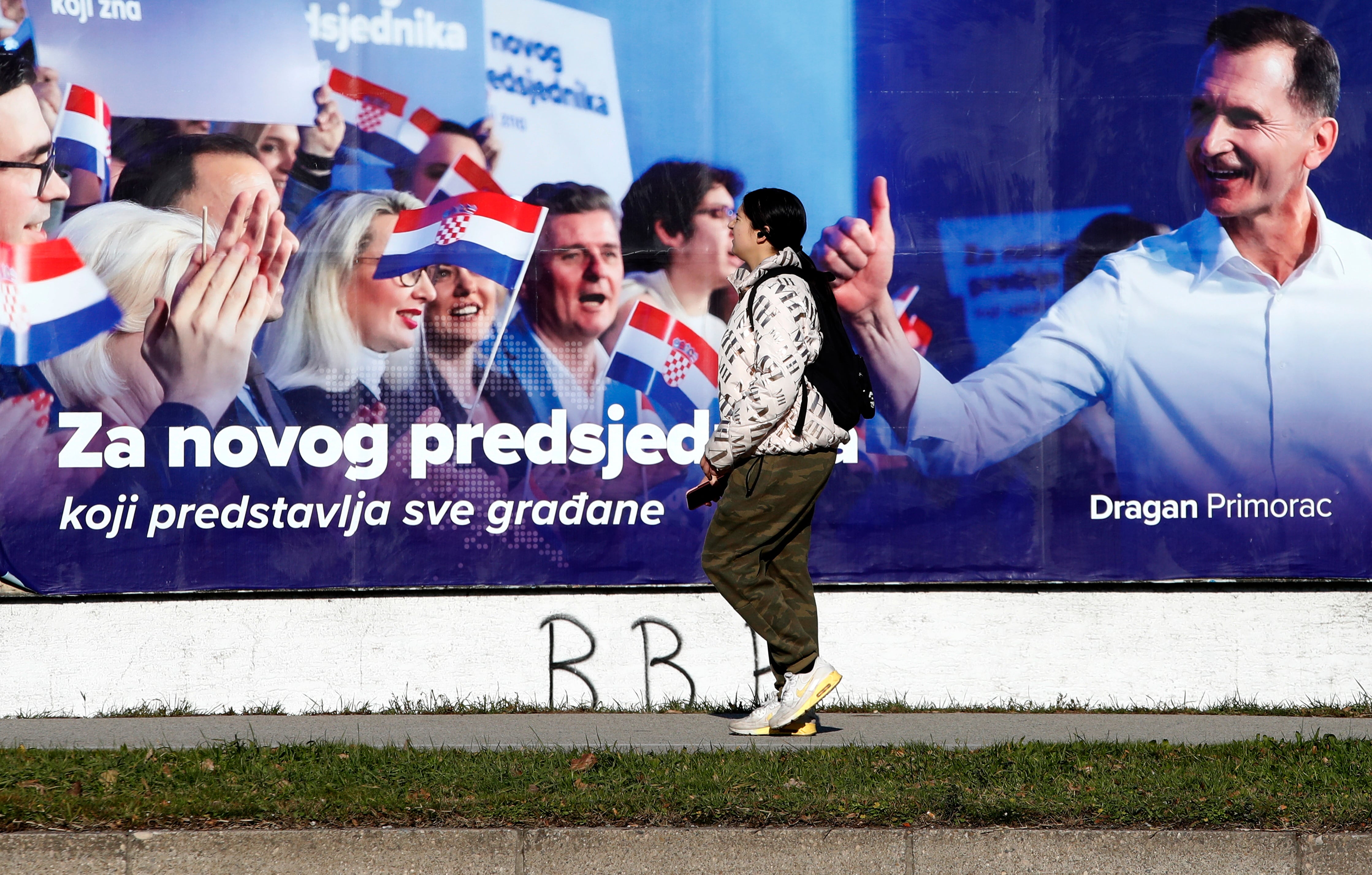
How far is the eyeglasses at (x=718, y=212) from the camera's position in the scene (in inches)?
246

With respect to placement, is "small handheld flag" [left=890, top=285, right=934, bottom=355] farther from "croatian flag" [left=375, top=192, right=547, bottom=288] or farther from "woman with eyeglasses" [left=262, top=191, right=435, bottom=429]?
"woman with eyeglasses" [left=262, top=191, right=435, bottom=429]

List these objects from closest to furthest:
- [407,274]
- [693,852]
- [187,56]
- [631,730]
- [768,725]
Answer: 1. [693,852]
2. [768,725]
3. [631,730]
4. [187,56]
5. [407,274]

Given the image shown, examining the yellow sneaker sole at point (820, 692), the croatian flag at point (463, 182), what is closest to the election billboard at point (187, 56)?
the croatian flag at point (463, 182)

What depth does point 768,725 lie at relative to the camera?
16.1 feet

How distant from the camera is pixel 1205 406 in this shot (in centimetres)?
633

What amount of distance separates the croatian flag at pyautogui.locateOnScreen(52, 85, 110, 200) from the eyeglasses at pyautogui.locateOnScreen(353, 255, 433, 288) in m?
1.18

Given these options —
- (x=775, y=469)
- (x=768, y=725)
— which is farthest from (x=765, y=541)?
(x=768, y=725)

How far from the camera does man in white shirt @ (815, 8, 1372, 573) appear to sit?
20.7 feet

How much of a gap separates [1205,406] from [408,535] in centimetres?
371

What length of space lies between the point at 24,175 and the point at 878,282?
12.5 ft

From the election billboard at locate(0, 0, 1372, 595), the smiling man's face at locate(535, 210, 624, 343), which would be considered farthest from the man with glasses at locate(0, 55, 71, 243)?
the smiling man's face at locate(535, 210, 624, 343)

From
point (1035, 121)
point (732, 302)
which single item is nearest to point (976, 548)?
point (732, 302)

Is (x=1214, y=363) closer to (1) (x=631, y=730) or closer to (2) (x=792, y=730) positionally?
(2) (x=792, y=730)

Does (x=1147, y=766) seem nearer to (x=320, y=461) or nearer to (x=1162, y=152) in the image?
(x=1162, y=152)
